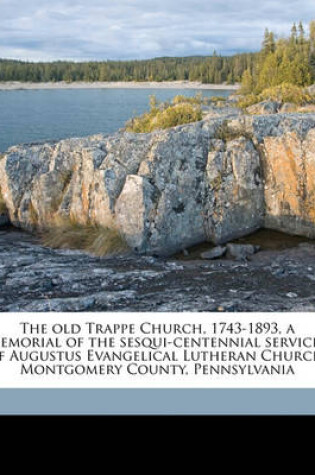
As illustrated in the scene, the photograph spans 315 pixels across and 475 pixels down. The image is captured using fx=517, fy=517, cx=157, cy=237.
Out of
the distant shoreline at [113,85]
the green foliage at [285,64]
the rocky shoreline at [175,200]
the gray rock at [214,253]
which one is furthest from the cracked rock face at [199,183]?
the distant shoreline at [113,85]

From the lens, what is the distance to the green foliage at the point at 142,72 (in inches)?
4803

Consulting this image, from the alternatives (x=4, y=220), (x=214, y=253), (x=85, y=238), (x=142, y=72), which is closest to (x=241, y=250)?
(x=214, y=253)

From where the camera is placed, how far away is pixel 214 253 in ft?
32.0

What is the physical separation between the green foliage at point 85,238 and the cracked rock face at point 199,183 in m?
0.18

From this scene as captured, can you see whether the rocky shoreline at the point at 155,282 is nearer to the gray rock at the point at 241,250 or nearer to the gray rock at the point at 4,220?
the gray rock at the point at 241,250

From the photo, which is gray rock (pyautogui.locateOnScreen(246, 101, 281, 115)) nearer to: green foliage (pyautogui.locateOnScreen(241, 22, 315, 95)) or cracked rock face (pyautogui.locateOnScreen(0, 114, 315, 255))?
cracked rock face (pyautogui.locateOnScreen(0, 114, 315, 255))

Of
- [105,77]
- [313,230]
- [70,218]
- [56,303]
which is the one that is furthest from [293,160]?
[105,77]

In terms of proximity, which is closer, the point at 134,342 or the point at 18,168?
the point at 134,342

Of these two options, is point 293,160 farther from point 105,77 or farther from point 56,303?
point 105,77

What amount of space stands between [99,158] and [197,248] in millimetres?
2945

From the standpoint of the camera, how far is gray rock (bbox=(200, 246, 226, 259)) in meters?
9.69

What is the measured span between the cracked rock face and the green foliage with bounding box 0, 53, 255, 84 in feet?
353

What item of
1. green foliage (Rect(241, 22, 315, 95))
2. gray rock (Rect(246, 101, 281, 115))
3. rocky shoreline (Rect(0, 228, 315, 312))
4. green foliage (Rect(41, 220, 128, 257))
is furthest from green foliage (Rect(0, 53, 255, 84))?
rocky shoreline (Rect(0, 228, 315, 312))

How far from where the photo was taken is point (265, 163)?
10.9m
